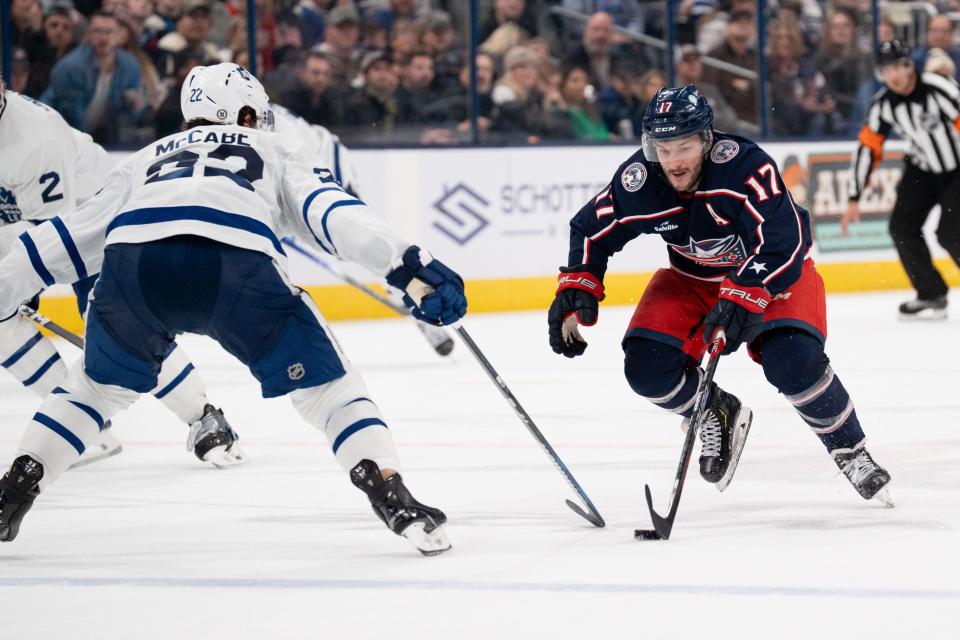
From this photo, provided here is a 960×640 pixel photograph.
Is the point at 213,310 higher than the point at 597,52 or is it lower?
higher

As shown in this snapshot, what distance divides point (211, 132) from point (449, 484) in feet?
3.73

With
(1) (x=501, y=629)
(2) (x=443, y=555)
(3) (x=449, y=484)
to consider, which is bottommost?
(3) (x=449, y=484)

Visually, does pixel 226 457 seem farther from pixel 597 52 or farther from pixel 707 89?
pixel 707 89

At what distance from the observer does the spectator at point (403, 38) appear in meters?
8.55

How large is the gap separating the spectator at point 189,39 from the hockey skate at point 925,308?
3.68 meters

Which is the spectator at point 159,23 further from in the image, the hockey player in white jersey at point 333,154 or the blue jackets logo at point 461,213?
the blue jackets logo at point 461,213

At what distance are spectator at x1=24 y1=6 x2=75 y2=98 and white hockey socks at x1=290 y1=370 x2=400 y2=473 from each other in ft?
16.8

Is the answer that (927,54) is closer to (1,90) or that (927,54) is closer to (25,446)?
(1,90)

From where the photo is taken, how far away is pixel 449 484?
3.72 m

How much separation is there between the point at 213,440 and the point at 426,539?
4.45 ft

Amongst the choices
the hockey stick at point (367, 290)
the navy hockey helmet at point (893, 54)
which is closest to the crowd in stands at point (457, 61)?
the hockey stick at point (367, 290)

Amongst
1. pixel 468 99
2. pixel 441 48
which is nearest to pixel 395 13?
pixel 441 48

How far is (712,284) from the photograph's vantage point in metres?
3.57

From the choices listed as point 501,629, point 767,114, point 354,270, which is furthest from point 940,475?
point 767,114
